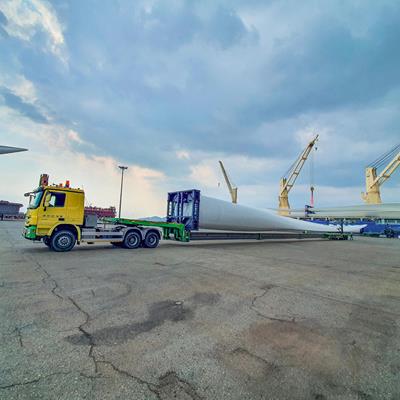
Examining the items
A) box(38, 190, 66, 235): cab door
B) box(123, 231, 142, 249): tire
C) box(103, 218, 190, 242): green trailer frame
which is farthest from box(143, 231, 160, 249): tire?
box(38, 190, 66, 235): cab door

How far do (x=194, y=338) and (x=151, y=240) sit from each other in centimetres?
1009

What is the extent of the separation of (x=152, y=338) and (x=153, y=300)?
1.57m

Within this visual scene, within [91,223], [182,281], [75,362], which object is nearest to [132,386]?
[75,362]

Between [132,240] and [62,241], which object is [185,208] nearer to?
[132,240]

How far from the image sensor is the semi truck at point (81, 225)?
10148mm

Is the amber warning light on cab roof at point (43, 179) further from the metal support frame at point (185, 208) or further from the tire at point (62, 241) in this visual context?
the metal support frame at point (185, 208)

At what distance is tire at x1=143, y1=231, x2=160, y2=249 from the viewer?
12906 mm

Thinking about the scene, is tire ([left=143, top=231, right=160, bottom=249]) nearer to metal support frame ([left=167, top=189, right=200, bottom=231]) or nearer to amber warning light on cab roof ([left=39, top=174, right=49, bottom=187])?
metal support frame ([left=167, top=189, right=200, bottom=231])

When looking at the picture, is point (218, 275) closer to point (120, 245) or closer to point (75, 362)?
point (75, 362)

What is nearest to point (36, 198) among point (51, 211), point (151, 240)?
point (51, 211)

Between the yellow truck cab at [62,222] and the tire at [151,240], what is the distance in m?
0.83

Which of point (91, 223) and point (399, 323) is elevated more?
point (91, 223)

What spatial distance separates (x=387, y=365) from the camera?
112 inches

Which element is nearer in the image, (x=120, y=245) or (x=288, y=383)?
(x=288, y=383)
